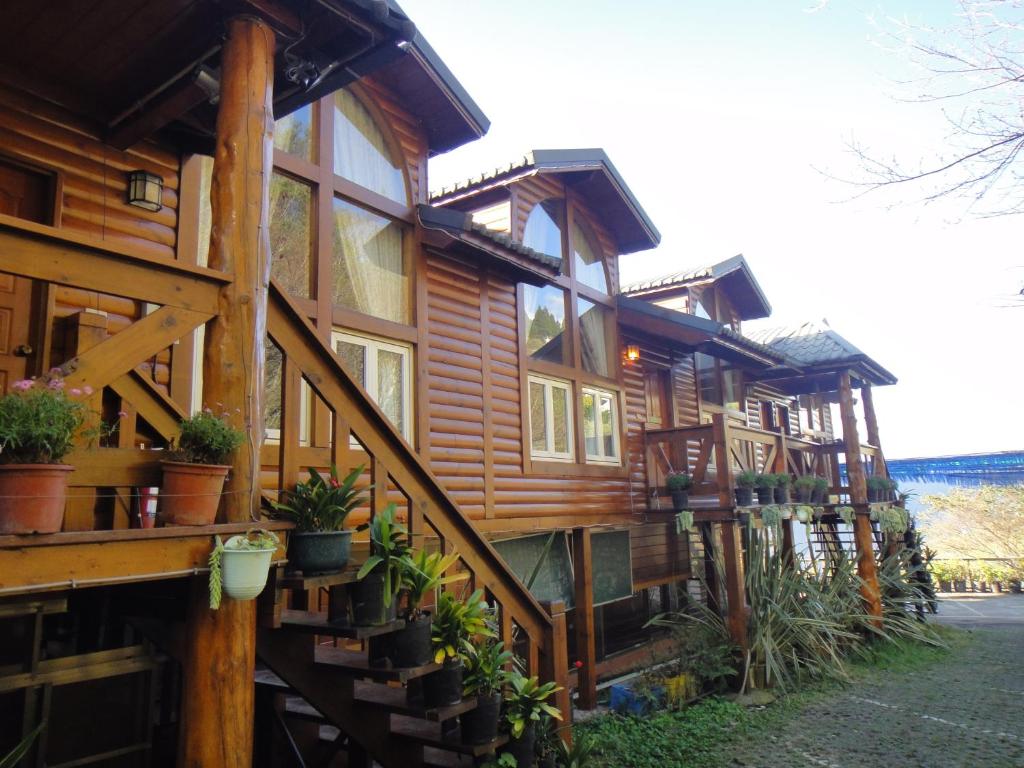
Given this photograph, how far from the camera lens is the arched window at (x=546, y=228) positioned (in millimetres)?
9797

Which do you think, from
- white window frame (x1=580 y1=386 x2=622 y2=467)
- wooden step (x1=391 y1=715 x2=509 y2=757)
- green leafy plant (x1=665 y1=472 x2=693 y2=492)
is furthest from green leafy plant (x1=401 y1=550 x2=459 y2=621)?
green leafy plant (x1=665 y1=472 x2=693 y2=492)

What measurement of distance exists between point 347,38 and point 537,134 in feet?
20.4

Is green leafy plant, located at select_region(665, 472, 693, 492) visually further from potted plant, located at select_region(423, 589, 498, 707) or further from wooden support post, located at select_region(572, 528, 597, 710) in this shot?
potted plant, located at select_region(423, 589, 498, 707)

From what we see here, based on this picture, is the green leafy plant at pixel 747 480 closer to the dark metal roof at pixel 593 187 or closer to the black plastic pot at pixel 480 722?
the dark metal roof at pixel 593 187

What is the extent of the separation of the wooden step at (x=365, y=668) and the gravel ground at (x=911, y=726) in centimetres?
380

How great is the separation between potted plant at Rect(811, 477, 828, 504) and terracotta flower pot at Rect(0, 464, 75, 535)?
38.9ft

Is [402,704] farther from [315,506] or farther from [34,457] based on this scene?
[34,457]

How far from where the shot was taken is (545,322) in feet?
31.2

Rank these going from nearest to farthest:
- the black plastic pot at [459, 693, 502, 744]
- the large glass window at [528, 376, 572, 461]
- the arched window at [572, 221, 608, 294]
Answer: the black plastic pot at [459, 693, 502, 744], the large glass window at [528, 376, 572, 461], the arched window at [572, 221, 608, 294]

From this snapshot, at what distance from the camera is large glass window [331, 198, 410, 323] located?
6.66 metres

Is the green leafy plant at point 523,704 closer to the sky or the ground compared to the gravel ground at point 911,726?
closer to the sky

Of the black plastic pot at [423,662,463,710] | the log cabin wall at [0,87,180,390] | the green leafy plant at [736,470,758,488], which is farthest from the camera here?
the green leafy plant at [736,470,758,488]

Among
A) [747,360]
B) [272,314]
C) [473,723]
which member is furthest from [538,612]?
[747,360]

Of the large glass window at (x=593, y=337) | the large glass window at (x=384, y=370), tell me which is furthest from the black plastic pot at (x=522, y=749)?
the large glass window at (x=593, y=337)
